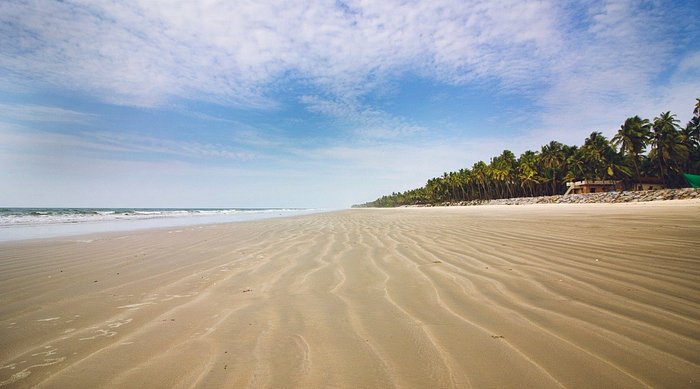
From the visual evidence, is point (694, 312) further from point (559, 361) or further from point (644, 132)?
point (644, 132)

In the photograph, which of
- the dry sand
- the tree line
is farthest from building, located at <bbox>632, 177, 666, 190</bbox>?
the dry sand

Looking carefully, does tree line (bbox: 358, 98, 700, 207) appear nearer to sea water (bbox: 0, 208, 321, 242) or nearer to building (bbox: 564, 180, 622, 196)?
building (bbox: 564, 180, 622, 196)

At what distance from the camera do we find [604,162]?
4797cm

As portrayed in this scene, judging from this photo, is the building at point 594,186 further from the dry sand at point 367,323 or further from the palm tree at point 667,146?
the dry sand at point 367,323

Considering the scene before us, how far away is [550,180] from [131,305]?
65.5m

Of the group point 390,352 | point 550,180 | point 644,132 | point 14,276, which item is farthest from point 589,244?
point 550,180

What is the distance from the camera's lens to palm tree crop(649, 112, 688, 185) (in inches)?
1632

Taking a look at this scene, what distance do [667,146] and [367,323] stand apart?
57063 millimetres

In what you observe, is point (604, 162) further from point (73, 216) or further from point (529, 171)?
point (73, 216)

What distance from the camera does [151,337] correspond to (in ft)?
7.88

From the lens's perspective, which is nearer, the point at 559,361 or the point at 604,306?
the point at 559,361

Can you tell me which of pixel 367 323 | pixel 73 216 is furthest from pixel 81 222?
pixel 367 323

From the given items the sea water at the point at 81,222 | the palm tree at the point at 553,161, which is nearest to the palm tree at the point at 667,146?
the palm tree at the point at 553,161

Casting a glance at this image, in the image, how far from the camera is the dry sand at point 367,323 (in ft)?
5.93
